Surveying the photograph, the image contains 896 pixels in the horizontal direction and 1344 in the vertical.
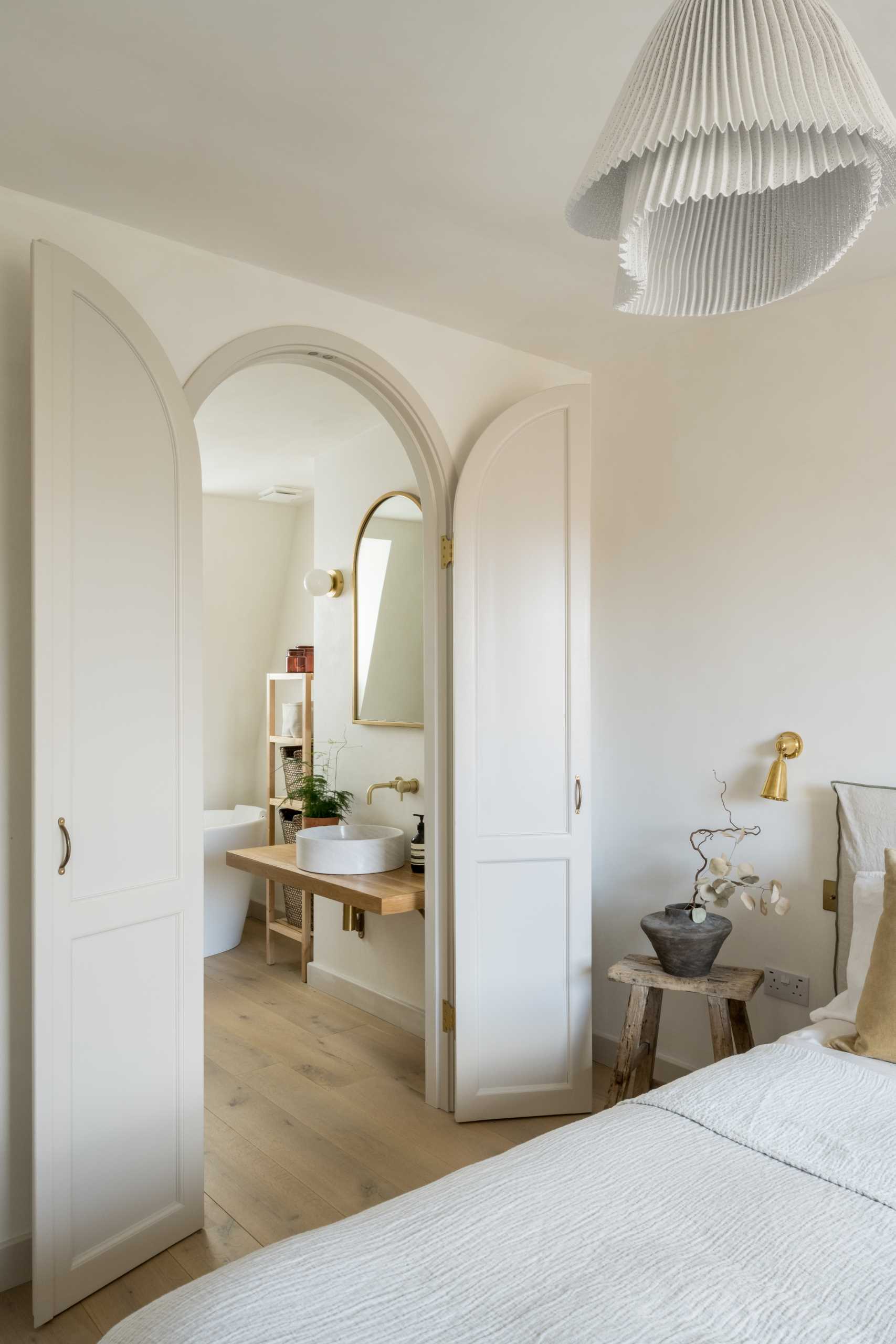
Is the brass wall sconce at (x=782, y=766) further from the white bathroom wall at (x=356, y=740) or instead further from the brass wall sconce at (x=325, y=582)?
the brass wall sconce at (x=325, y=582)

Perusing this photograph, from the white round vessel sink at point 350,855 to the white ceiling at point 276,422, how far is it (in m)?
1.73

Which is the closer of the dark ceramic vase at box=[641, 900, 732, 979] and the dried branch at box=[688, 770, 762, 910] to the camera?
the dark ceramic vase at box=[641, 900, 732, 979]

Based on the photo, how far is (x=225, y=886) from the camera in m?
5.05

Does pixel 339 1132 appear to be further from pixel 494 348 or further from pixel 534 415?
pixel 494 348

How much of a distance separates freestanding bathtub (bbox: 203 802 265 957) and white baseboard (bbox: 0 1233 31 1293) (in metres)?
2.72

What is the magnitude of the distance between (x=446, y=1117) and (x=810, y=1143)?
1.75m

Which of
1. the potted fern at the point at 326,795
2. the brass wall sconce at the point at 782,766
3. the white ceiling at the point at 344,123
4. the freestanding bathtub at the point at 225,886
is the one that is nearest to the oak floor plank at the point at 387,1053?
the potted fern at the point at 326,795

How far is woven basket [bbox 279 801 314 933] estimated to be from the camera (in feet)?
16.1

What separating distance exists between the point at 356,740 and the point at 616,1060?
184cm

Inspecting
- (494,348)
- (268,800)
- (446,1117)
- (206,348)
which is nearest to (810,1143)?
(446,1117)

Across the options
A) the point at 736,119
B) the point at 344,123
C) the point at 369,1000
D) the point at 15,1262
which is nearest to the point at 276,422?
the point at 344,123

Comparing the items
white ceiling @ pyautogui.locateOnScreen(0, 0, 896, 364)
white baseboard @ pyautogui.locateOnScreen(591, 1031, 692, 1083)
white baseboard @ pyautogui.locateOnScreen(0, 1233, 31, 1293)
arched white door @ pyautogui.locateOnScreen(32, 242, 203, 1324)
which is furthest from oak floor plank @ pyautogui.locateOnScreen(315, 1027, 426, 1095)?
white ceiling @ pyautogui.locateOnScreen(0, 0, 896, 364)

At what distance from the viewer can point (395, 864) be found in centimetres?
366

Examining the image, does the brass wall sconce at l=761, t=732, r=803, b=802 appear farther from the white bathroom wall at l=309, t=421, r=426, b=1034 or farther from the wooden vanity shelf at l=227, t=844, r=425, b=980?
the white bathroom wall at l=309, t=421, r=426, b=1034
